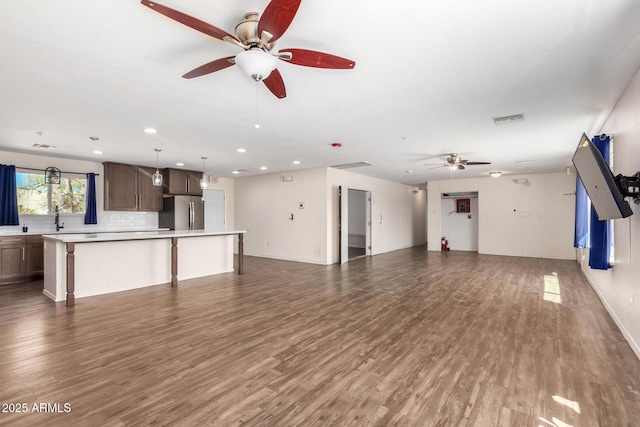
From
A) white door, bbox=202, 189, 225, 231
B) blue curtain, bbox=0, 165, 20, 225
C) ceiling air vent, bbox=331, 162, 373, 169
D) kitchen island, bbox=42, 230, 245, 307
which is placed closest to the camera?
kitchen island, bbox=42, 230, 245, 307

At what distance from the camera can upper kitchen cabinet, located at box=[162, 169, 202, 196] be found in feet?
26.1

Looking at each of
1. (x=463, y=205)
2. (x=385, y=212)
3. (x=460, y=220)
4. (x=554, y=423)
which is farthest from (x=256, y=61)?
(x=460, y=220)

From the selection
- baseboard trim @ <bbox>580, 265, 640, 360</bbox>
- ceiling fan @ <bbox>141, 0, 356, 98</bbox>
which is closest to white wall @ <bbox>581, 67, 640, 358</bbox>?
baseboard trim @ <bbox>580, 265, 640, 360</bbox>

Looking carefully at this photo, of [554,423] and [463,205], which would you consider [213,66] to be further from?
[463,205]

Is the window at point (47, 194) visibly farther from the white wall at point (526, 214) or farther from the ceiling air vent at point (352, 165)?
the white wall at point (526, 214)

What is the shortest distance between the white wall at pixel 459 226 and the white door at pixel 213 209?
7.87 metres

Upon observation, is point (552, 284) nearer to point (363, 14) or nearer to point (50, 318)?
point (363, 14)

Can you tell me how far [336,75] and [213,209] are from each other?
7867mm

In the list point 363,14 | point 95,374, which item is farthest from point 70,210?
point 363,14

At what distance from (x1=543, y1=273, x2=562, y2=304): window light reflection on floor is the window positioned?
31.5ft

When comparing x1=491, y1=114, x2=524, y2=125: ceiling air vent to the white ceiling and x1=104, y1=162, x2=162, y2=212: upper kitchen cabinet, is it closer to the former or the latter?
the white ceiling

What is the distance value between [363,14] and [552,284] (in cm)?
612

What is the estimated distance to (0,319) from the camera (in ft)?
12.3

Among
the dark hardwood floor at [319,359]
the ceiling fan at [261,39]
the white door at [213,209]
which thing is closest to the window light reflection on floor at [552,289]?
the dark hardwood floor at [319,359]
